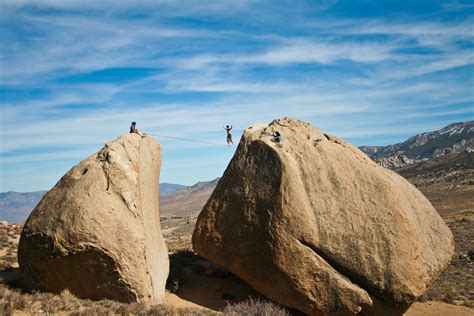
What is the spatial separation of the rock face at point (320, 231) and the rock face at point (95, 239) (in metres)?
2.43

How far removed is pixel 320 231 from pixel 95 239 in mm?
6217

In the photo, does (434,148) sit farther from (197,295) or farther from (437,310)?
(197,295)

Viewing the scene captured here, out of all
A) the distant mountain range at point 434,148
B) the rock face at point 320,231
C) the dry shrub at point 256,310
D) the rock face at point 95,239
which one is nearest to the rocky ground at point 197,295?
the dry shrub at point 256,310

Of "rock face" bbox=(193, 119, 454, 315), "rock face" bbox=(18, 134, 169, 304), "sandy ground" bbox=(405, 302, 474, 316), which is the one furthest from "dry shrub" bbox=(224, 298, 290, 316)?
"sandy ground" bbox=(405, 302, 474, 316)

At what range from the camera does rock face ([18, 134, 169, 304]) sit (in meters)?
11.0

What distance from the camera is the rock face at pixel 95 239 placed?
36.1ft

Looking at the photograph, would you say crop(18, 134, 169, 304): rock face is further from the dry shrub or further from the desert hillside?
the dry shrub

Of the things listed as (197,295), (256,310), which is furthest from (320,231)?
(197,295)

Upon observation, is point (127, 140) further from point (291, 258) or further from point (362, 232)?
point (362, 232)

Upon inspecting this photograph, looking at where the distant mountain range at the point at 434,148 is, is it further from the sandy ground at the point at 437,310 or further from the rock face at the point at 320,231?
the rock face at the point at 320,231

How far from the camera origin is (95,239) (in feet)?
35.8

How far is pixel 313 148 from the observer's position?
1313 cm

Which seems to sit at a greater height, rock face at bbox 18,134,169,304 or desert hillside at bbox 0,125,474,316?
rock face at bbox 18,134,169,304

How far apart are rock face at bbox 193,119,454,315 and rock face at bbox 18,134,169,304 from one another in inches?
95.7
